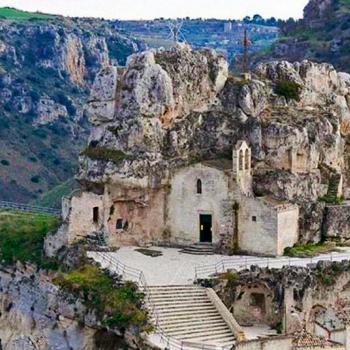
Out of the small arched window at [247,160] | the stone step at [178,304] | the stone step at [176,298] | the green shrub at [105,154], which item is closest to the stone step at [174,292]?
the stone step at [176,298]

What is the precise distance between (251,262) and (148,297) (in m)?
6.87

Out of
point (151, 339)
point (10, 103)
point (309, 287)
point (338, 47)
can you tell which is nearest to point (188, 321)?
point (151, 339)

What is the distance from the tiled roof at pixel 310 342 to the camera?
48.6 m

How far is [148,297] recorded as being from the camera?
52.0 metres

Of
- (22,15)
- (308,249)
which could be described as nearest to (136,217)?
(308,249)

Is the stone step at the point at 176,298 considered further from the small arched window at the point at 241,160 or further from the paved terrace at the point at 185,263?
the small arched window at the point at 241,160

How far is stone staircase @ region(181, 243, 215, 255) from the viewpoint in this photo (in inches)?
2339

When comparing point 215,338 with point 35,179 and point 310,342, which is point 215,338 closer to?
point 310,342

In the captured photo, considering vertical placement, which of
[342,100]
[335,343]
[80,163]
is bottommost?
[335,343]

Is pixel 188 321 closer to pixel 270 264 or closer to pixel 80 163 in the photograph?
pixel 270 264

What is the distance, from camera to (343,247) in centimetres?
6009

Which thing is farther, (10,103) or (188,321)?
(10,103)

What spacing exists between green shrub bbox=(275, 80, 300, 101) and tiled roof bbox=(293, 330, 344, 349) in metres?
19.0

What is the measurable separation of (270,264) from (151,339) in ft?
28.9
